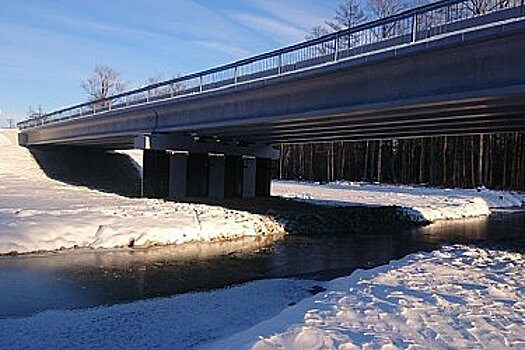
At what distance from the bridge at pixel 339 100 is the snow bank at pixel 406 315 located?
215 inches

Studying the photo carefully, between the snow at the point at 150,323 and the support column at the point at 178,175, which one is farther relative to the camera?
the support column at the point at 178,175

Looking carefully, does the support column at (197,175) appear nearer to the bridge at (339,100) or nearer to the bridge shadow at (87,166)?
the bridge at (339,100)

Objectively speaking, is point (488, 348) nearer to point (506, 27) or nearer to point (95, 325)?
point (95, 325)

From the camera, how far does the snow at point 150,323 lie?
24.4 feet

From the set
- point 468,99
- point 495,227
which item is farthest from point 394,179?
point 468,99

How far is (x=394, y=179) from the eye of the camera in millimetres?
64438

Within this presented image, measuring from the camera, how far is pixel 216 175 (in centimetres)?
3431

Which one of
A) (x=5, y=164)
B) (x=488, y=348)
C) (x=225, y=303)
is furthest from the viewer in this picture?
(x=5, y=164)

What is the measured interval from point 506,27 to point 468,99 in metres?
2.24

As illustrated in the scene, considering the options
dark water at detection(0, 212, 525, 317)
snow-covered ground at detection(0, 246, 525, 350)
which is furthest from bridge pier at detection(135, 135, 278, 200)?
snow-covered ground at detection(0, 246, 525, 350)

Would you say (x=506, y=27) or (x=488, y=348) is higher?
(x=506, y=27)

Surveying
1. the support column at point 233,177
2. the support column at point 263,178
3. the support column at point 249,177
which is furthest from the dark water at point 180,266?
the support column at point 263,178

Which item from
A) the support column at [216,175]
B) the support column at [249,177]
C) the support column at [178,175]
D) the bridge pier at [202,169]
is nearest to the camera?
the bridge pier at [202,169]

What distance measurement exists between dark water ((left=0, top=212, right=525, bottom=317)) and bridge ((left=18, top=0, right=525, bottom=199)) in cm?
461
